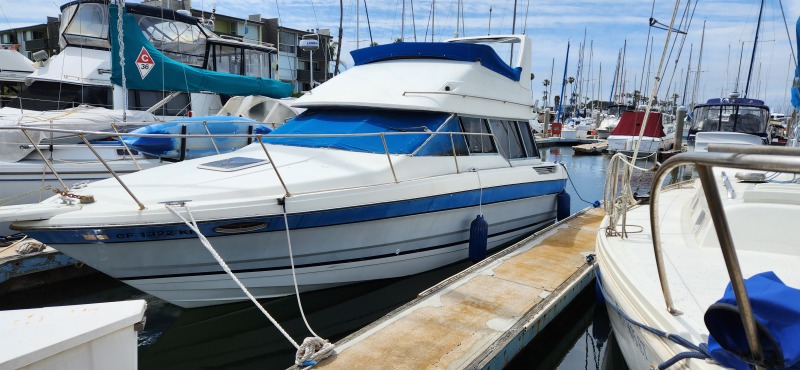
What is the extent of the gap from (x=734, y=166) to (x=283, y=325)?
450cm

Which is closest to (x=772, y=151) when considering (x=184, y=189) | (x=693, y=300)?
(x=693, y=300)

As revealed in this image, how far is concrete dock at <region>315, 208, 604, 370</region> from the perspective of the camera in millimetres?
3695

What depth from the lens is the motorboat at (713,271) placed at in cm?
192

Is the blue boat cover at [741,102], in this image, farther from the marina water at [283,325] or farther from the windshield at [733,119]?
the marina water at [283,325]

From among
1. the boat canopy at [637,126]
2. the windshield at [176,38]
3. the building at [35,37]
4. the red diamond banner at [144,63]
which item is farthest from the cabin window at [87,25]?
the building at [35,37]

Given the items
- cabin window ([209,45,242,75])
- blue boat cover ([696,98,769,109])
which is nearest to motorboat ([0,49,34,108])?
cabin window ([209,45,242,75])

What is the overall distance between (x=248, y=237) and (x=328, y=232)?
31.2 inches

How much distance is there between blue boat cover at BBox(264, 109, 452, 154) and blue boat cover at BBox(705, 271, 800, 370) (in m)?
3.98

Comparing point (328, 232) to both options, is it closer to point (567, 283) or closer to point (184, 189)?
point (184, 189)

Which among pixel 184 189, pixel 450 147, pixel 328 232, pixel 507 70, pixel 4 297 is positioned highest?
pixel 507 70

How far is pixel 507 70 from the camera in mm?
7504

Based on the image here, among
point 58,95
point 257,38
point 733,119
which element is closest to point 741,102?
point 733,119

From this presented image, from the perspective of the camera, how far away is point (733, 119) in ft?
56.7

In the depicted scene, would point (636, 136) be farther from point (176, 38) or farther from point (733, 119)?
point (176, 38)
